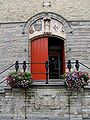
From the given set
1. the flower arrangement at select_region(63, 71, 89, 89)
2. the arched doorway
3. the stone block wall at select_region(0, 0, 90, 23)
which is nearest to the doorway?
the arched doorway

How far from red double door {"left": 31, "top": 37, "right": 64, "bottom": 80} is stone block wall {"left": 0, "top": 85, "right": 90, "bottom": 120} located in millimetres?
2858

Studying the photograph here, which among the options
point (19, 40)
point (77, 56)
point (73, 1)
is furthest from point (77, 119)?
point (73, 1)

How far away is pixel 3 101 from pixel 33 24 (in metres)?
4.46

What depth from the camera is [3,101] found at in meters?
11.3

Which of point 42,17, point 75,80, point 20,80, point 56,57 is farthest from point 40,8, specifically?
point 75,80

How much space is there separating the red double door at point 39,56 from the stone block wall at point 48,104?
2.86 m

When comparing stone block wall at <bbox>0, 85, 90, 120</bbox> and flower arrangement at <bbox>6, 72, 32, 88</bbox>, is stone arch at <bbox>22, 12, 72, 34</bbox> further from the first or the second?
stone block wall at <bbox>0, 85, 90, 120</bbox>

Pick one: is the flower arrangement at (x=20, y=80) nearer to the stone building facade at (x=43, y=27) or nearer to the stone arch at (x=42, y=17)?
the stone building facade at (x=43, y=27)

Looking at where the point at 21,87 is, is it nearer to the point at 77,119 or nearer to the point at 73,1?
the point at 77,119

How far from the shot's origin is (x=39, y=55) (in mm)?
14172

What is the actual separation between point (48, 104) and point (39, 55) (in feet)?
11.8

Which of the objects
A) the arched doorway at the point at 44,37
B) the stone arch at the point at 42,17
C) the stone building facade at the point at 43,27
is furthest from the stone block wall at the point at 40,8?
the arched doorway at the point at 44,37

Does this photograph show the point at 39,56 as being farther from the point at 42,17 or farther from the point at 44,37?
the point at 42,17

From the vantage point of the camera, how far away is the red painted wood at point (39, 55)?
1406 cm
